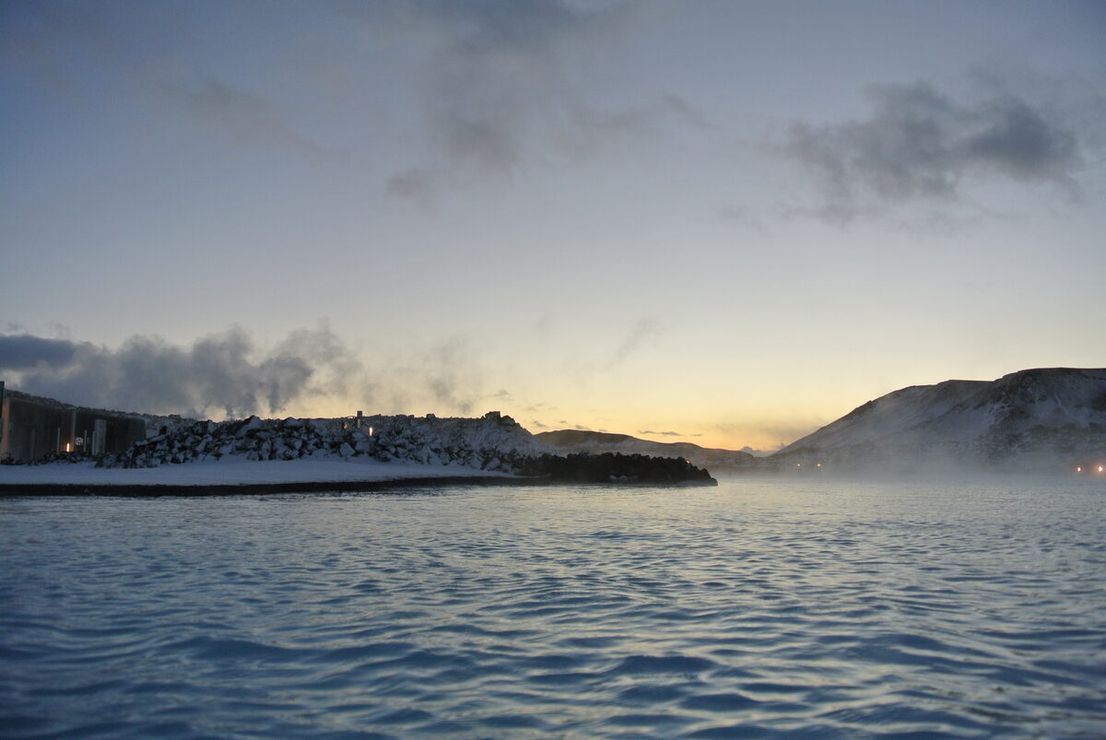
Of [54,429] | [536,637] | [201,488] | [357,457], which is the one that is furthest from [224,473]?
[536,637]

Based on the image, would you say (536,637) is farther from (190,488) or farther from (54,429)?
(54,429)

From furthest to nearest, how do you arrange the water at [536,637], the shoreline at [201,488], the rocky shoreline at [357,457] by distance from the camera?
the rocky shoreline at [357,457]
the shoreline at [201,488]
the water at [536,637]

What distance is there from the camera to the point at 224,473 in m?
39.0

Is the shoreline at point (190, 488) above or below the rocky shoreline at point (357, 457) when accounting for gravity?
below

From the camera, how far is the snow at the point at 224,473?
33.7 m

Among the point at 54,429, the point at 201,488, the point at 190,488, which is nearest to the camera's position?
the point at 190,488

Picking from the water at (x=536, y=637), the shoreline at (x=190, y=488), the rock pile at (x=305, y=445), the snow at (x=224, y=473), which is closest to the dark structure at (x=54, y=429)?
the rock pile at (x=305, y=445)

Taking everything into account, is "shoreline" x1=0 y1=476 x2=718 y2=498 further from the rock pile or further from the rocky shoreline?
the rock pile

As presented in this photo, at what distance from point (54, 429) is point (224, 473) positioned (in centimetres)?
3208

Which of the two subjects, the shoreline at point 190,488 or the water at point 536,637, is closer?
the water at point 536,637

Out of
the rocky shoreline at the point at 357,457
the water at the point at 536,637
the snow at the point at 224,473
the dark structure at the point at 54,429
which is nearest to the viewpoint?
the water at the point at 536,637

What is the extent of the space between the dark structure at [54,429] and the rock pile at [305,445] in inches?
362

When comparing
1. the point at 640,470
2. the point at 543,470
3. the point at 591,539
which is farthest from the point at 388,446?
the point at 591,539

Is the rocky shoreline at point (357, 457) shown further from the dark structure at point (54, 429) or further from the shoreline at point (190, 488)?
the dark structure at point (54, 429)
